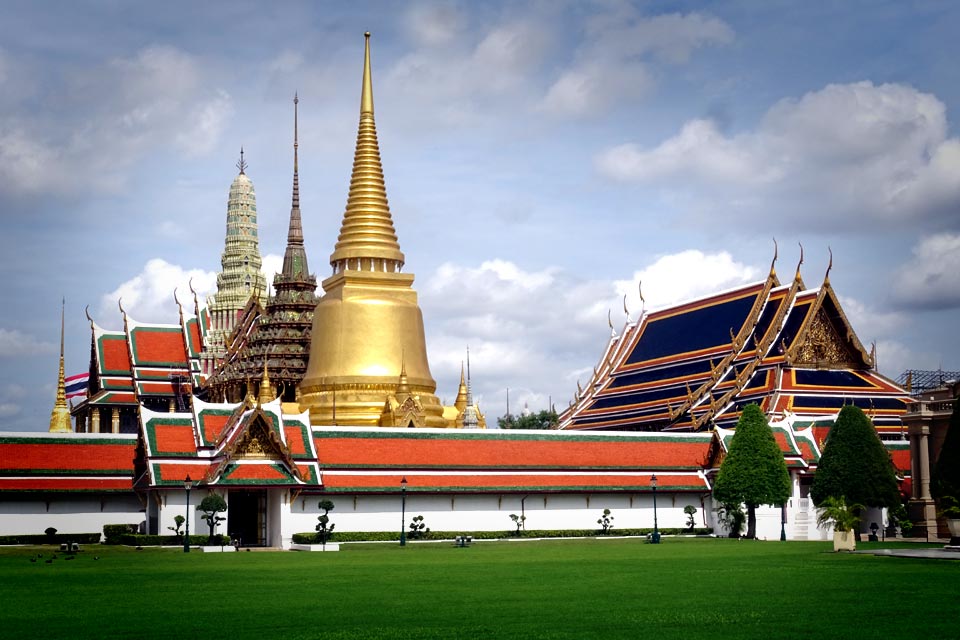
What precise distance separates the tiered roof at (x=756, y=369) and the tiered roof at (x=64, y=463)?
2708 centimetres

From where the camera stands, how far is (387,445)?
51219 mm

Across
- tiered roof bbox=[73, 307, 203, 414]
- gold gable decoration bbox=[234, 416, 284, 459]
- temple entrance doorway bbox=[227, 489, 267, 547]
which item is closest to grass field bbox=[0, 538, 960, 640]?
gold gable decoration bbox=[234, 416, 284, 459]

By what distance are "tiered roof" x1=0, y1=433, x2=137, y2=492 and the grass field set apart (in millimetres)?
12116

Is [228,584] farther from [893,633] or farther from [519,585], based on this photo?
[893,633]

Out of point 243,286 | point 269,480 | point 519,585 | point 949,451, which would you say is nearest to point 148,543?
point 269,480

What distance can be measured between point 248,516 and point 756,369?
2682 cm

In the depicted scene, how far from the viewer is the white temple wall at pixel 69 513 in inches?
1858

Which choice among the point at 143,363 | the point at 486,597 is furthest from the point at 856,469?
the point at 143,363

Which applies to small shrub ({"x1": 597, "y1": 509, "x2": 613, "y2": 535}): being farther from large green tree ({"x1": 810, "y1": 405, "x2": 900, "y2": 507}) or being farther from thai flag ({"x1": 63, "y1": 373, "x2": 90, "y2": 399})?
thai flag ({"x1": 63, "y1": 373, "x2": 90, "y2": 399})

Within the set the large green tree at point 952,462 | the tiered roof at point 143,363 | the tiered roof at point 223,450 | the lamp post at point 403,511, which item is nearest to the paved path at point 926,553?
the large green tree at point 952,462

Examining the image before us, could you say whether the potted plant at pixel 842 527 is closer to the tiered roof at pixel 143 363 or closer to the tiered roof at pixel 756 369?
the tiered roof at pixel 756 369

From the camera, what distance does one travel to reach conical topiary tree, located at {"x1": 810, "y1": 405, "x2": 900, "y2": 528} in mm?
48250

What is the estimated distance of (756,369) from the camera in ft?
206

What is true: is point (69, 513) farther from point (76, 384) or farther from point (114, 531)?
point (76, 384)
